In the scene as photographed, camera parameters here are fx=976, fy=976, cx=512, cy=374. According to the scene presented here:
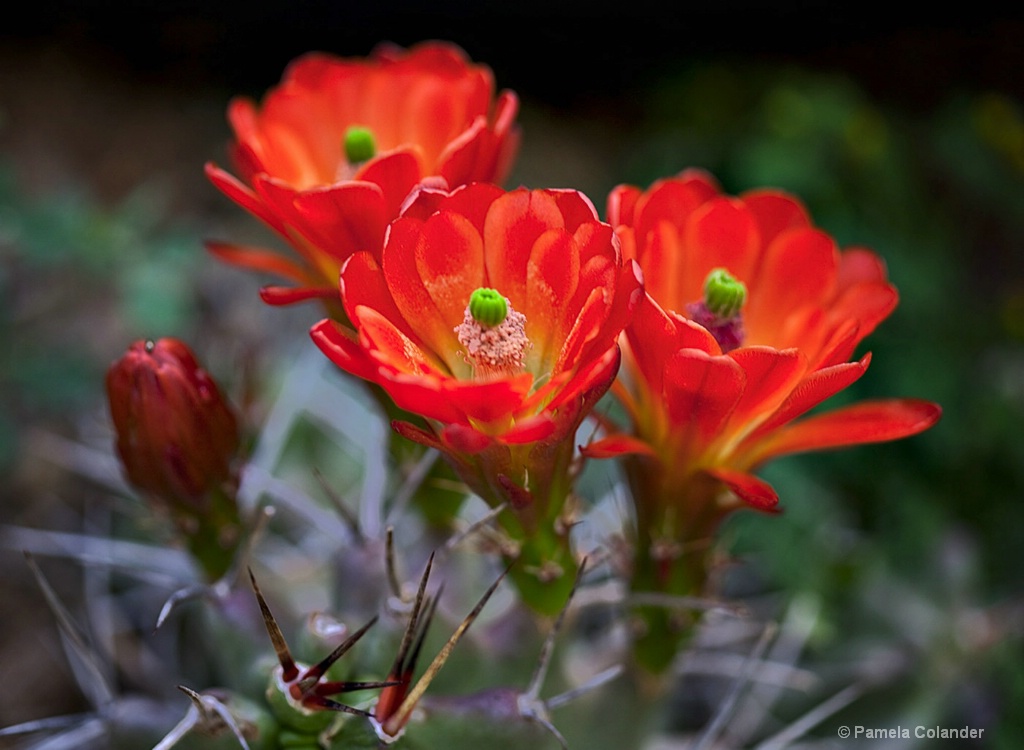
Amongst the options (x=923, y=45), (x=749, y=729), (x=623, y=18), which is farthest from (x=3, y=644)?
(x=923, y=45)

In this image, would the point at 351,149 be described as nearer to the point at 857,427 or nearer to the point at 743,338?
the point at 743,338

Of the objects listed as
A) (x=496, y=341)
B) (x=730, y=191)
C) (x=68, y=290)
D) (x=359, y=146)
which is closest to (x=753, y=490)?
(x=496, y=341)

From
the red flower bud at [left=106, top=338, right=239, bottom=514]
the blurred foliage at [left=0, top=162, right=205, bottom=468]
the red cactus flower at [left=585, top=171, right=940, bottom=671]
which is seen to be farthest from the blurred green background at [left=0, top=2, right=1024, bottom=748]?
the red cactus flower at [left=585, top=171, right=940, bottom=671]

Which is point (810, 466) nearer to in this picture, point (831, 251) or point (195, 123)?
point (831, 251)

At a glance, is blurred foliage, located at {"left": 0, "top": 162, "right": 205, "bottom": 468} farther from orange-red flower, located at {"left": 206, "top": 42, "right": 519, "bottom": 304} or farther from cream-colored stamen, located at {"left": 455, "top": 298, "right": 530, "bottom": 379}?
cream-colored stamen, located at {"left": 455, "top": 298, "right": 530, "bottom": 379}

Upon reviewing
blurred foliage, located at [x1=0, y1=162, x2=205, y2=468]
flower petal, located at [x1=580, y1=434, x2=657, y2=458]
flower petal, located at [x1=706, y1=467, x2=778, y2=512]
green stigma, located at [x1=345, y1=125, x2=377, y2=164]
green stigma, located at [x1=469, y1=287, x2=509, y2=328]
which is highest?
green stigma, located at [x1=345, y1=125, x2=377, y2=164]

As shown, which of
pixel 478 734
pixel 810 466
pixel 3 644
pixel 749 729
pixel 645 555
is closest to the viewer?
pixel 478 734
